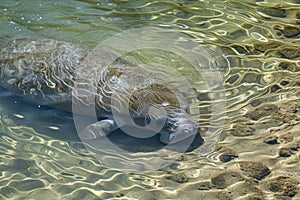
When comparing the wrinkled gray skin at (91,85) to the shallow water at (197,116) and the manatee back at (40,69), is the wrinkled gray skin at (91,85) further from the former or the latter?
the shallow water at (197,116)

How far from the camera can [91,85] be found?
6.57 m

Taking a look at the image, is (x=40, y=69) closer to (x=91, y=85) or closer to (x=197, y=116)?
(x=91, y=85)

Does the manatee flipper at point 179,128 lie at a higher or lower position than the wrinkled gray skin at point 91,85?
lower

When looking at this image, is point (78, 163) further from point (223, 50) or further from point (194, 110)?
point (223, 50)

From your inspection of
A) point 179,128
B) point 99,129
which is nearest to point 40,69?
point 99,129

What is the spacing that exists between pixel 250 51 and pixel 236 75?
32.3 inches

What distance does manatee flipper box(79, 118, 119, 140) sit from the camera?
20.5 feet

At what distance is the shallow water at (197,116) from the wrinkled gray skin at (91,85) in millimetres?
247

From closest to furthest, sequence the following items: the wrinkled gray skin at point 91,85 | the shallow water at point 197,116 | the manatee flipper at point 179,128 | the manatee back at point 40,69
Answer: the shallow water at point 197,116 < the manatee flipper at point 179,128 < the wrinkled gray skin at point 91,85 < the manatee back at point 40,69

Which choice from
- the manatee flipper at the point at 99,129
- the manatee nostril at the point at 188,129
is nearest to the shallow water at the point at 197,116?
the manatee flipper at the point at 99,129

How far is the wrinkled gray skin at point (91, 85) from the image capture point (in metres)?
6.14

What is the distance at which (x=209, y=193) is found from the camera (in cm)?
536

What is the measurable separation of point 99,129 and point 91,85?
66 centimetres

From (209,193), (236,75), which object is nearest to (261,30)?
(236,75)
